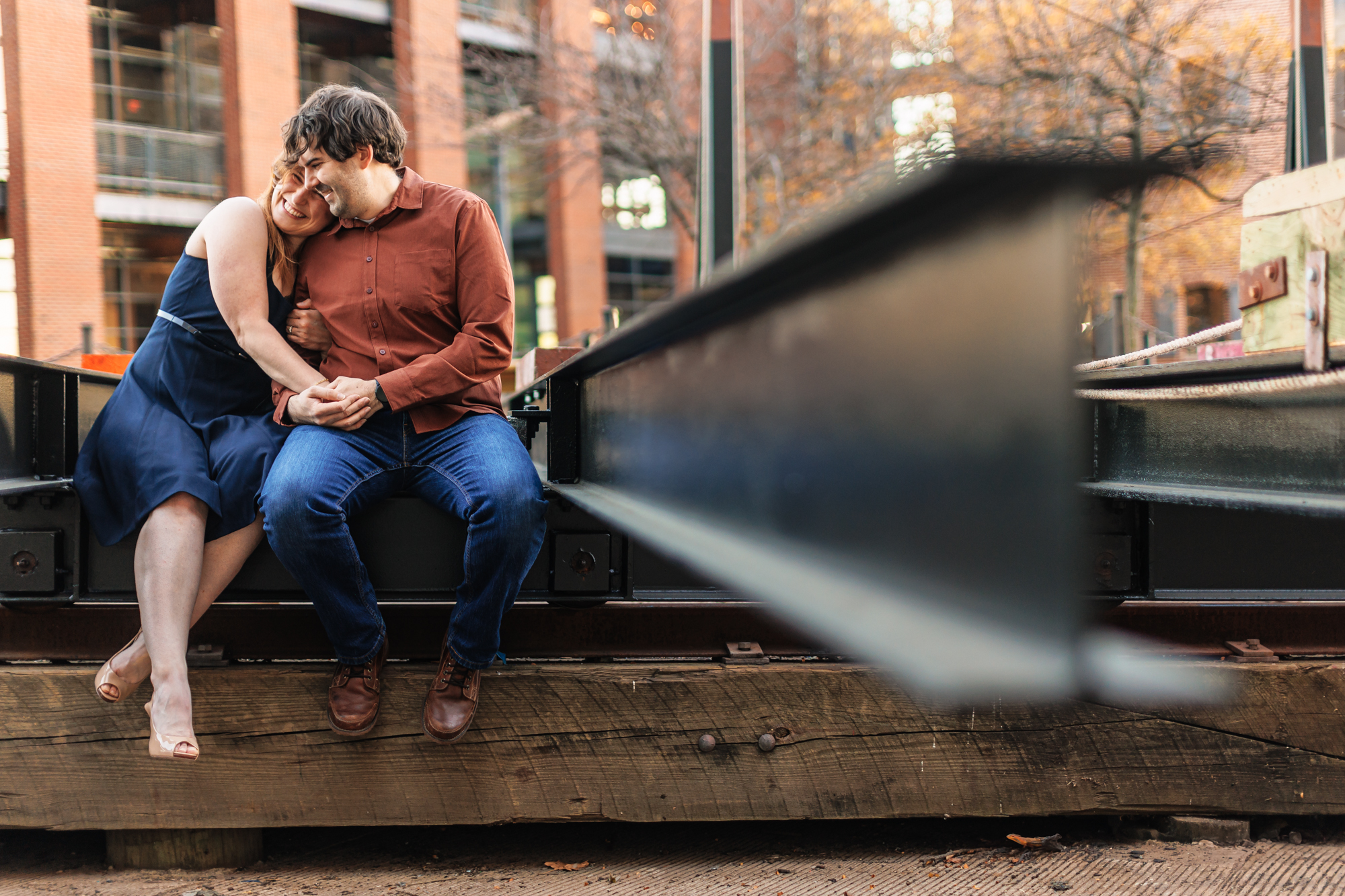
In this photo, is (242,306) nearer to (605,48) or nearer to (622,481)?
(622,481)

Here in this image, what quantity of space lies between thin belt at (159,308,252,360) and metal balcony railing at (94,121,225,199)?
16.2 meters

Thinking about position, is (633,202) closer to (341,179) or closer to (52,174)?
(52,174)

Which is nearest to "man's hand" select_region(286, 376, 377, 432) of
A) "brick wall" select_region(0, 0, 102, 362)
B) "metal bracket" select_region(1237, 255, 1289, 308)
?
"metal bracket" select_region(1237, 255, 1289, 308)

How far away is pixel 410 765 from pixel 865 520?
6.03ft

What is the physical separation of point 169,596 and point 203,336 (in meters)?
0.67

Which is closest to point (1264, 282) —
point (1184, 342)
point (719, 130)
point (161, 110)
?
point (1184, 342)

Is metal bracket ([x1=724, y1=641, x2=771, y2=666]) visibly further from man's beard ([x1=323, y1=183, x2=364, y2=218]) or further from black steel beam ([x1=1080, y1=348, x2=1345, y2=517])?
man's beard ([x1=323, y1=183, x2=364, y2=218])

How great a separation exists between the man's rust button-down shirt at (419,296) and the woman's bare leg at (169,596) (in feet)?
1.21

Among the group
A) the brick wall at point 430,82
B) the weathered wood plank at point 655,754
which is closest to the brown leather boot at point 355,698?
the weathered wood plank at point 655,754

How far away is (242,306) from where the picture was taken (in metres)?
2.35

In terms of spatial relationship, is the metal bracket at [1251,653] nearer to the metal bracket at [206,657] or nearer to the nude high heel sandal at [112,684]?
the metal bracket at [206,657]

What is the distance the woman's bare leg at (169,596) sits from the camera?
2123 mm

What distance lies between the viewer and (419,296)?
2439 mm

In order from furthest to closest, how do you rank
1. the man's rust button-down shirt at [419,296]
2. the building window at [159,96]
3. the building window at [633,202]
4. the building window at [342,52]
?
1. the building window at [342,52]
2. the building window at [633,202]
3. the building window at [159,96]
4. the man's rust button-down shirt at [419,296]
